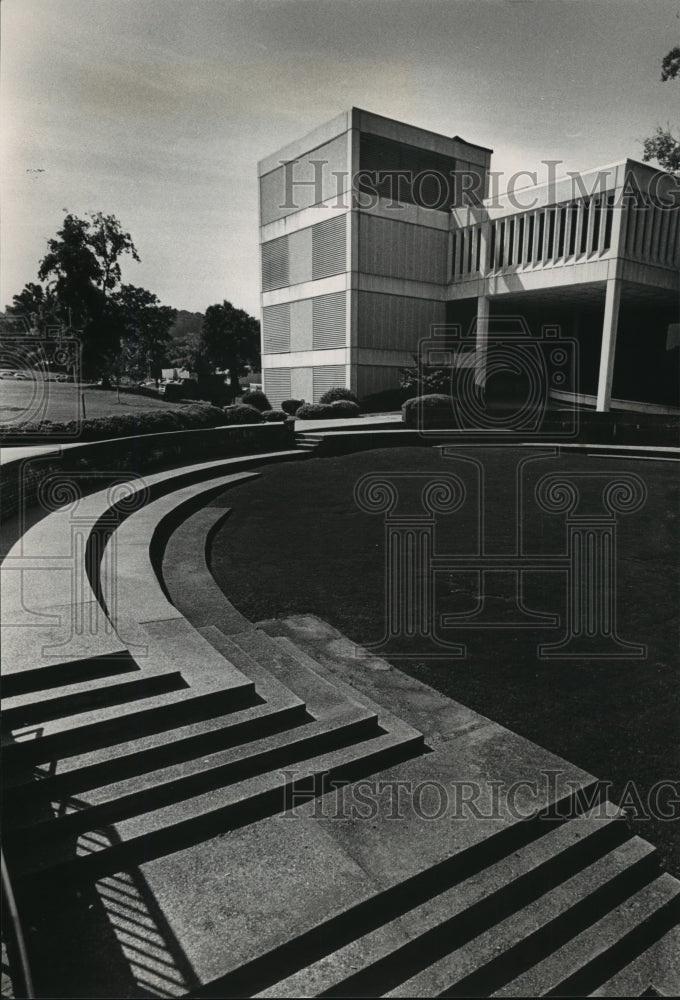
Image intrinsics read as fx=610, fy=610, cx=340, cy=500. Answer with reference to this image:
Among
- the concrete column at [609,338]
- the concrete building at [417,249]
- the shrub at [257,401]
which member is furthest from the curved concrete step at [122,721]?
the concrete building at [417,249]

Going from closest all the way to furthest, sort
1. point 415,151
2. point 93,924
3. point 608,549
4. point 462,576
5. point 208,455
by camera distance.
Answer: point 93,924 < point 462,576 < point 608,549 < point 208,455 < point 415,151

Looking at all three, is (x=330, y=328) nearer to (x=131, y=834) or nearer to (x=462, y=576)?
(x=462, y=576)

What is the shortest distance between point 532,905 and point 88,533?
626 cm

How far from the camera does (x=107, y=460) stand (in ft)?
42.5

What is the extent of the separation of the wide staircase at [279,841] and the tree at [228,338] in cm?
6899

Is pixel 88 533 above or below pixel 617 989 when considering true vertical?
above

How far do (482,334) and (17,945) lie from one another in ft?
132

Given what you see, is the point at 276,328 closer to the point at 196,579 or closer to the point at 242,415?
the point at 242,415

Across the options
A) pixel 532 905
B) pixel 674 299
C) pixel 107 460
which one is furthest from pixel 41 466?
pixel 674 299

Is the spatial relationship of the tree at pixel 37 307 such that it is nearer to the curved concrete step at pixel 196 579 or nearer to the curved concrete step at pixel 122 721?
the curved concrete step at pixel 122 721

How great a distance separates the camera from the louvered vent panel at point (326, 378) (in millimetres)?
37312

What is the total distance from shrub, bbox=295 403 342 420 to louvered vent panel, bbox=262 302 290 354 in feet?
43.1

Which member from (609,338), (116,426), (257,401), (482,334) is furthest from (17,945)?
(482,334)

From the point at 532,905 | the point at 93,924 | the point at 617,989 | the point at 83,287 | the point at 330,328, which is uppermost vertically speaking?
the point at 330,328
